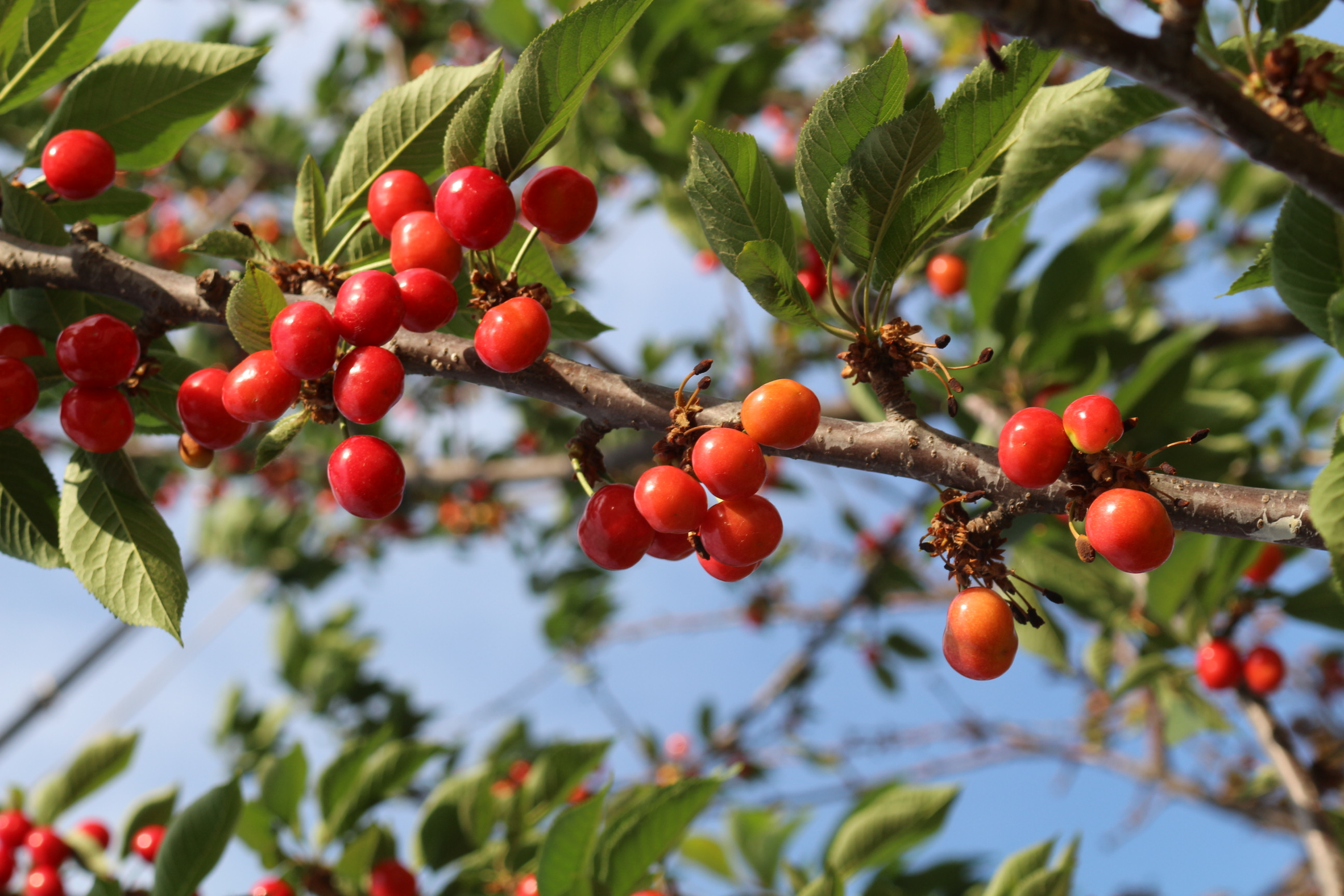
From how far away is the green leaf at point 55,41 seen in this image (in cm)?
189

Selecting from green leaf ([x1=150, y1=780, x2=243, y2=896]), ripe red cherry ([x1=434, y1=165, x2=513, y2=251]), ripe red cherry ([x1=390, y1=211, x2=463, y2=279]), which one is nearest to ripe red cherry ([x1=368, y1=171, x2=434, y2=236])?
ripe red cherry ([x1=390, y1=211, x2=463, y2=279])

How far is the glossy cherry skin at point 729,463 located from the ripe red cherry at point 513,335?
1.01 ft

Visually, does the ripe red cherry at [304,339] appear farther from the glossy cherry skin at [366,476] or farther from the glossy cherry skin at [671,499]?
the glossy cherry skin at [671,499]

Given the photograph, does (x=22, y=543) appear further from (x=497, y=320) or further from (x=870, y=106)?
(x=870, y=106)

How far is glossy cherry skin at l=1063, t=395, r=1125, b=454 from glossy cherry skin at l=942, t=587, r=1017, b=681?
0.85ft

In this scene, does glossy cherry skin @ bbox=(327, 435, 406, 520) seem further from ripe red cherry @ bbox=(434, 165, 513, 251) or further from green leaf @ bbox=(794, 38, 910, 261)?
green leaf @ bbox=(794, 38, 910, 261)

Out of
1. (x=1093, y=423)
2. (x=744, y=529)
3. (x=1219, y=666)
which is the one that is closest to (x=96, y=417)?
(x=744, y=529)

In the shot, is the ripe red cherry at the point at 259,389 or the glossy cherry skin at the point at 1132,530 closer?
the glossy cherry skin at the point at 1132,530

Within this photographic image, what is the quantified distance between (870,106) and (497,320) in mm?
691

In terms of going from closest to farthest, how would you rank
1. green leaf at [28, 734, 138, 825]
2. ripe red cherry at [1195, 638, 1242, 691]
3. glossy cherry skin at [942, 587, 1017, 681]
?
glossy cherry skin at [942, 587, 1017, 681] → ripe red cherry at [1195, 638, 1242, 691] → green leaf at [28, 734, 138, 825]

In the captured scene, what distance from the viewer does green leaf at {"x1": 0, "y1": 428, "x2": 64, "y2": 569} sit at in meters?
1.81

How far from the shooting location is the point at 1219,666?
2.82m

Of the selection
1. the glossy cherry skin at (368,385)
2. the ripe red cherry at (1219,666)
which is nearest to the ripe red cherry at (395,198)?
the glossy cherry skin at (368,385)

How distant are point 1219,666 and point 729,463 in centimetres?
244
